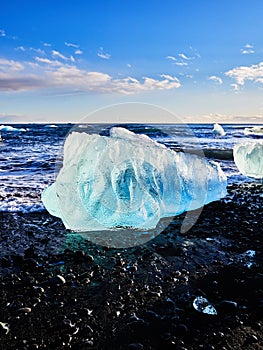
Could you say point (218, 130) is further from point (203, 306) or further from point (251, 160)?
point (203, 306)

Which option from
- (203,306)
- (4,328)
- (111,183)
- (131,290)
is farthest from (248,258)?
(4,328)

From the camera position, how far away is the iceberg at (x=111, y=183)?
3777 mm

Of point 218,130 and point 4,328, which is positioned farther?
point 218,130

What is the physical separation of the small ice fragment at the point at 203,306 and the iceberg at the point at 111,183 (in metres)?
1.47

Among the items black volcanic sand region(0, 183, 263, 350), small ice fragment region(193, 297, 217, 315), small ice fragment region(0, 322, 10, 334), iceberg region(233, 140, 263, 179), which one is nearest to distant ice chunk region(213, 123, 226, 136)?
iceberg region(233, 140, 263, 179)

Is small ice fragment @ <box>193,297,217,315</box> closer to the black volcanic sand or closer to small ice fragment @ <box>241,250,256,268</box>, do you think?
the black volcanic sand

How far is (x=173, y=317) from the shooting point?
2.29 meters

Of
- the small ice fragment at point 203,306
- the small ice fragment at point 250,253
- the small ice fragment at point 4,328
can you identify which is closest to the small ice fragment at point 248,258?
the small ice fragment at point 250,253

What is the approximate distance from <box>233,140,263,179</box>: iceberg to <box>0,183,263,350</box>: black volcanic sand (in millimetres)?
4570

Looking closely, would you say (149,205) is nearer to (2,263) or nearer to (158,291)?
(158,291)

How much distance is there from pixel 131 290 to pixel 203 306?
1.97 feet

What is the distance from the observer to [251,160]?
843 centimetres

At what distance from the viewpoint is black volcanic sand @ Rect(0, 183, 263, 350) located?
6.85ft

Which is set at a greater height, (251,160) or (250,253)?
(251,160)
